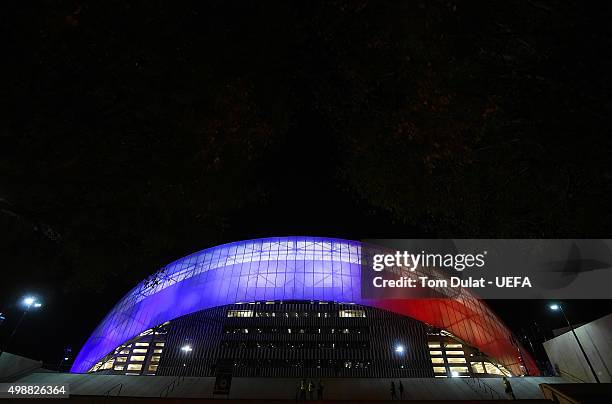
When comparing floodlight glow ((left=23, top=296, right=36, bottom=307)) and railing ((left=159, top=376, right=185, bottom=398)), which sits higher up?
floodlight glow ((left=23, top=296, right=36, bottom=307))

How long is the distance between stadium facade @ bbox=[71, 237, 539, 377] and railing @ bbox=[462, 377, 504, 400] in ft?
36.4

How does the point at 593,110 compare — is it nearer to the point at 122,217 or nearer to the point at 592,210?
the point at 592,210

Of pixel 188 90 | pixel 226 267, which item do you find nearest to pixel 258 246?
pixel 226 267

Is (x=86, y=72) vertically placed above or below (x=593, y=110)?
above

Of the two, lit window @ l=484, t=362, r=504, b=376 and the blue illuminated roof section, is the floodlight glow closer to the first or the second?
the blue illuminated roof section

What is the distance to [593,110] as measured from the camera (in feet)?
23.4

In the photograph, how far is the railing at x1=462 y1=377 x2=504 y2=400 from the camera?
21722mm

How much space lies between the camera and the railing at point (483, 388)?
2172 centimetres

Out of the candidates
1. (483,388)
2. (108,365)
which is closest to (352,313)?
(483,388)

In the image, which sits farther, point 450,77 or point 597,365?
point 597,365

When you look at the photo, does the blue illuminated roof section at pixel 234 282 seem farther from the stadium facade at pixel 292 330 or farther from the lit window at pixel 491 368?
the lit window at pixel 491 368

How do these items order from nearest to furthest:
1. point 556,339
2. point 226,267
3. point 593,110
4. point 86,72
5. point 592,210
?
1. point 593,110
2. point 86,72
3. point 592,210
4. point 556,339
5. point 226,267

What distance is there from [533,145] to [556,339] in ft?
80.4

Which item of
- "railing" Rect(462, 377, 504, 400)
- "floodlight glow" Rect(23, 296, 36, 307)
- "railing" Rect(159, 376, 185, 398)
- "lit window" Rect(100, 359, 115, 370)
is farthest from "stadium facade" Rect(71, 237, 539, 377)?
"floodlight glow" Rect(23, 296, 36, 307)
